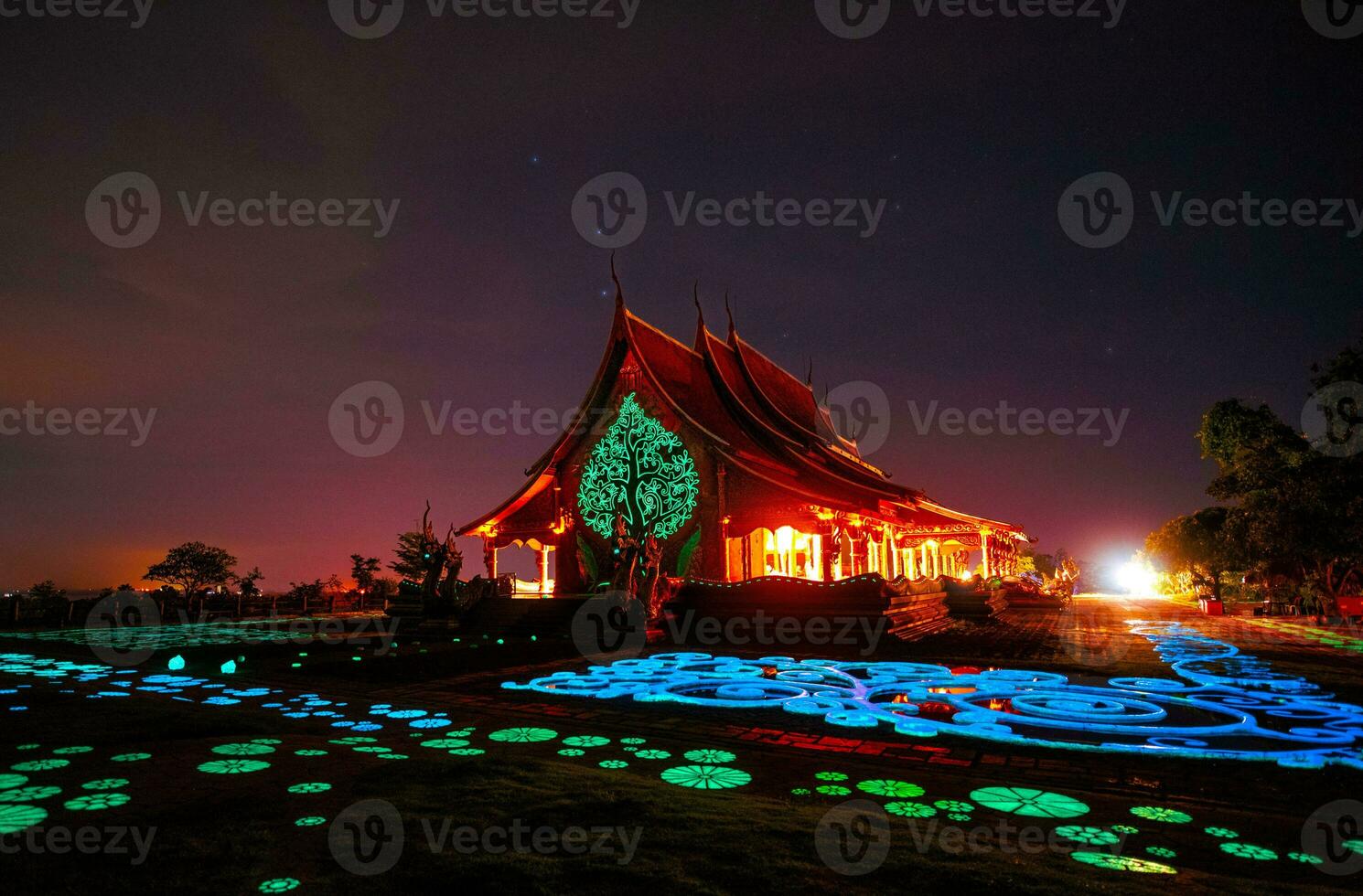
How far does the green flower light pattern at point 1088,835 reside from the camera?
3.07 meters

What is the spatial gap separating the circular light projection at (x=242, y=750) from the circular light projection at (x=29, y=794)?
0.88 meters

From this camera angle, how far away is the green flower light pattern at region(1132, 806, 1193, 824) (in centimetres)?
339

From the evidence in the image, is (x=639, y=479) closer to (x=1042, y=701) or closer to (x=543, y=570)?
(x=543, y=570)

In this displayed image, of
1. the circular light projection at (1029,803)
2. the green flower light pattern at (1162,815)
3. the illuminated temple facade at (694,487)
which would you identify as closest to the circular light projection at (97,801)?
the circular light projection at (1029,803)

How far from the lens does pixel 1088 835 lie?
3.14m

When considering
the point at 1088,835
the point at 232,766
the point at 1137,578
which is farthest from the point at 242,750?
the point at 1137,578

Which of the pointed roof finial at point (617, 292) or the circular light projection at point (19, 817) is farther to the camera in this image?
the pointed roof finial at point (617, 292)

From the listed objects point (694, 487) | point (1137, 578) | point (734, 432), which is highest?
point (734, 432)

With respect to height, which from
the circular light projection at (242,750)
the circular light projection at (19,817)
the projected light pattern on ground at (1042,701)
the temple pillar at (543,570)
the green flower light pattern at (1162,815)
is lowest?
the projected light pattern on ground at (1042,701)

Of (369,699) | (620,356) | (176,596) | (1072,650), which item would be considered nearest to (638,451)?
(620,356)

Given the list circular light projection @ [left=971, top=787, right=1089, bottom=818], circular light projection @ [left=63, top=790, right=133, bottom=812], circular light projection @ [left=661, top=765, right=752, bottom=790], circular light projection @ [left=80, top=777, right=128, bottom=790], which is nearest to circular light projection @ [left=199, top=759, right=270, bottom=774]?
circular light projection @ [left=80, top=777, right=128, bottom=790]

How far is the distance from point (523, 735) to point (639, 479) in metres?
13.8

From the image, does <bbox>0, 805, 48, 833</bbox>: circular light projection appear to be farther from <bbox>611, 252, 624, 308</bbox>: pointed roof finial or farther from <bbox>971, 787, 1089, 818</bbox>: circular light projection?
<bbox>611, 252, 624, 308</bbox>: pointed roof finial

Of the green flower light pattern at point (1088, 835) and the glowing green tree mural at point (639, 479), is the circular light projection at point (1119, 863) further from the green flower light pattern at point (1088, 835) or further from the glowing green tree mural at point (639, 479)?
the glowing green tree mural at point (639, 479)
